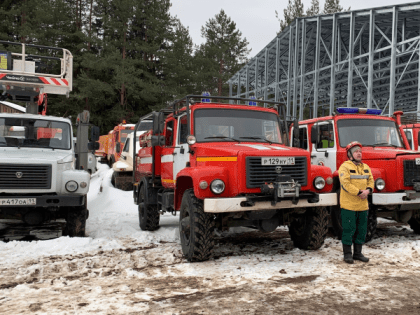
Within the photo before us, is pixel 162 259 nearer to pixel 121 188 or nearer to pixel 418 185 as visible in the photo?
pixel 418 185

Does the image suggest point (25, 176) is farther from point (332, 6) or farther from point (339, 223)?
point (332, 6)

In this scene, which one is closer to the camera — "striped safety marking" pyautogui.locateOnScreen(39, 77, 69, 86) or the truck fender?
the truck fender

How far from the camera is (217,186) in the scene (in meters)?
5.05

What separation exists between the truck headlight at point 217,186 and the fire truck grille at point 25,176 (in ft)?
9.60

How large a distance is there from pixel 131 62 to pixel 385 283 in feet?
96.7

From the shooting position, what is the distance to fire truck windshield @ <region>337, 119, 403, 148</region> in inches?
282

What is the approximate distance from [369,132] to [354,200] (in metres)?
2.52

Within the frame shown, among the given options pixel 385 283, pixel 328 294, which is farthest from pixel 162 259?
pixel 385 283

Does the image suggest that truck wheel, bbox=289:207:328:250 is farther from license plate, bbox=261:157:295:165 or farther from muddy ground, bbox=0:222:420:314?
license plate, bbox=261:157:295:165

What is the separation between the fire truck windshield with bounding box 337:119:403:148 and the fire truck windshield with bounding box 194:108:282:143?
1.73m

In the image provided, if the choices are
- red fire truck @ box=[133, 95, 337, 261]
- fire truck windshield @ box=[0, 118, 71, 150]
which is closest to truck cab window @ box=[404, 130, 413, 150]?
red fire truck @ box=[133, 95, 337, 261]

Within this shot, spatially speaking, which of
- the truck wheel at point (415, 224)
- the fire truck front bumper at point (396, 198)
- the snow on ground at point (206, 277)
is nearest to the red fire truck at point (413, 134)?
the truck wheel at point (415, 224)

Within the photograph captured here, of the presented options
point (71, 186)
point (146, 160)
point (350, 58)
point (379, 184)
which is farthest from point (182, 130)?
point (350, 58)

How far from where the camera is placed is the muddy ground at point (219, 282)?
373 cm
